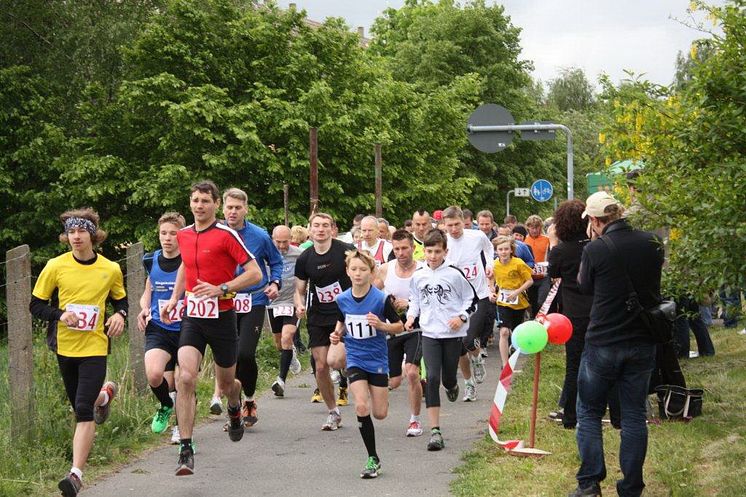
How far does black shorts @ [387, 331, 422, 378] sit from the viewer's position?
10570 mm

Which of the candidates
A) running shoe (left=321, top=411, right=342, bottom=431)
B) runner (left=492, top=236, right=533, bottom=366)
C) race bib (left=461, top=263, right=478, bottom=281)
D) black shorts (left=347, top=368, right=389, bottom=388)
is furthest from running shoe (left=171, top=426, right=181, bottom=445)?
runner (left=492, top=236, right=533, bottom=366)

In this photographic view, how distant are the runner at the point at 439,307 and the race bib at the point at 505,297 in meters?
4.02

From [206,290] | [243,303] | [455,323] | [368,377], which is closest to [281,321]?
[243,303]

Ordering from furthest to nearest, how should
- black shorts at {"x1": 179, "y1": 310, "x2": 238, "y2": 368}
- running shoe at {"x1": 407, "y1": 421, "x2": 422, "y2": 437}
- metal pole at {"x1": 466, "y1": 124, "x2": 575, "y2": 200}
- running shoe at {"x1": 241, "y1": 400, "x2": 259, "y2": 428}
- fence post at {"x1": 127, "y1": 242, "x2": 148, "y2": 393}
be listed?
metal pole at {"x1": 466, "y1": 124, "x2": 575, "y2": 200} → fence post at {"x1": 127, "y1": 242, "x2": 148, "y2": 393} → running shoe at {"x1": 241, "y1": 400, "x2": 259, "y2": 428} → running shoe at {"x1": 407, "y1": 421, "x2": 422, "y2": 437} → black shorts at {"x1": 179, "y1": 310, "x2": 238, "y2": 368}

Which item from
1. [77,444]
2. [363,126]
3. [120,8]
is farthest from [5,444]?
[120,8]

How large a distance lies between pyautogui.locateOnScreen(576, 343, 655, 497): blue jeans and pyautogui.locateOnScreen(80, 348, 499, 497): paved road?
1137 millimetres

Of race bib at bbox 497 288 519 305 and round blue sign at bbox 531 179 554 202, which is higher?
round blue sign at bbox 531 179 554 202

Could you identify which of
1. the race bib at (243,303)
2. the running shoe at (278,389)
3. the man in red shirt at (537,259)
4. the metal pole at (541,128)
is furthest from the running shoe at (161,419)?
the metal pole at (541,128)

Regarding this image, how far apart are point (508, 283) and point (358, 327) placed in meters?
5.25

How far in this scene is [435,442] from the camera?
375 inches

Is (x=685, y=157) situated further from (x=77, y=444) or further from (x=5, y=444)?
(x=5, y=444)

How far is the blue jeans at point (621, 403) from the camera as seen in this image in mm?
7094

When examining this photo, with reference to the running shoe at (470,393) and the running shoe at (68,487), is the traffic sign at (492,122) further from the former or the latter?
the running shoe at (68,487)

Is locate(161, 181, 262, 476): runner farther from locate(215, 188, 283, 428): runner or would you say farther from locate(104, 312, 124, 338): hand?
locate(215, 188, 283, 428): runner
